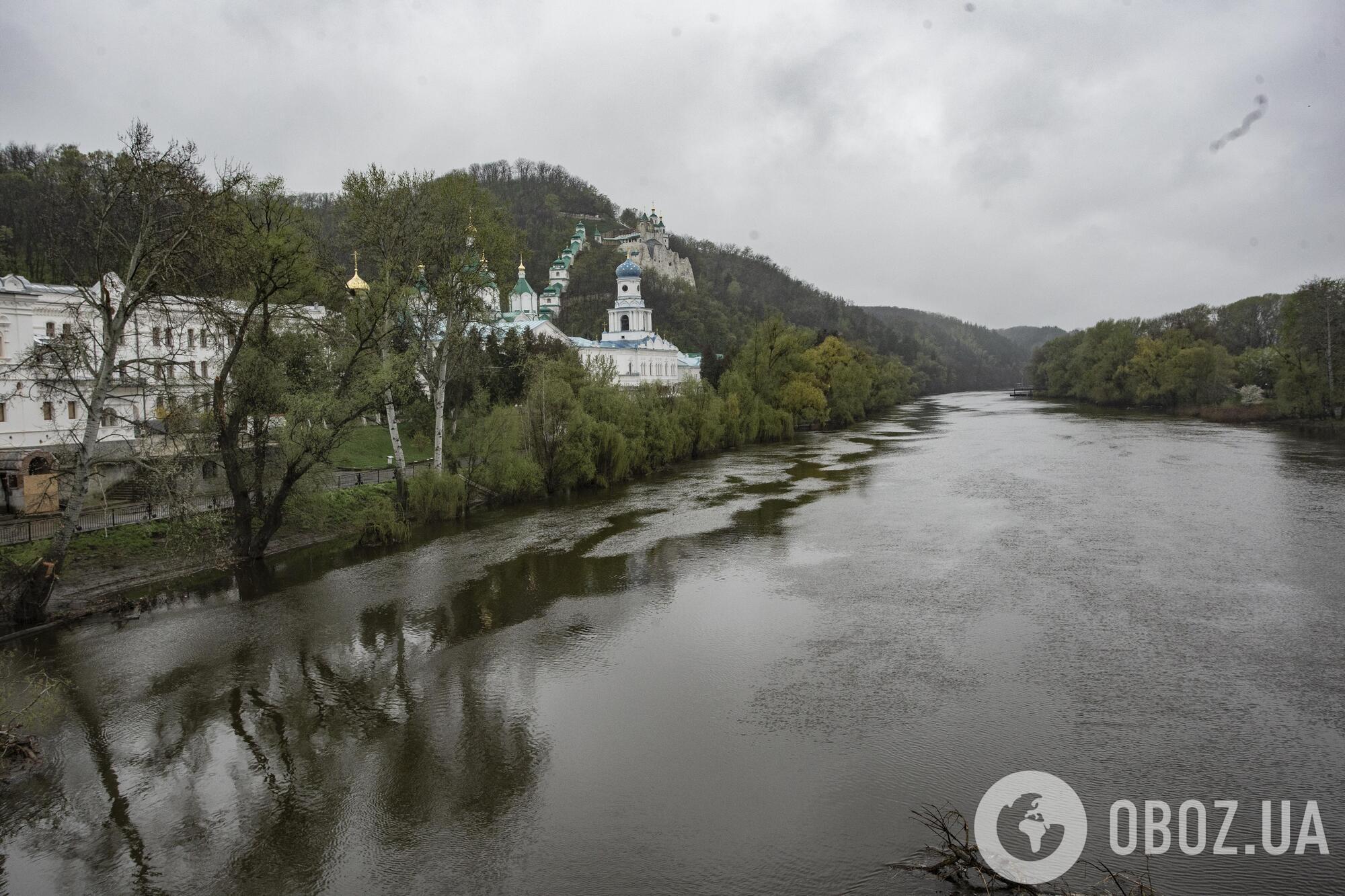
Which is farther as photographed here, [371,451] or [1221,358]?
[1221,358]

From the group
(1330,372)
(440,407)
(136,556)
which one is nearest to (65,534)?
(136,556)

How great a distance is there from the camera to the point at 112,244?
535 inches

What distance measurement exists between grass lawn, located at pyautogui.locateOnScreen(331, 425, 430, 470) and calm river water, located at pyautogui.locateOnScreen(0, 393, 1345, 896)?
34.7ft

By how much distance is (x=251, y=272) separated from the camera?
1617 cm

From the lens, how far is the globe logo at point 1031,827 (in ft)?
23.1

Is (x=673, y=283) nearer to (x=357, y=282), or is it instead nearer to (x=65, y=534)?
(x=357, y=282)

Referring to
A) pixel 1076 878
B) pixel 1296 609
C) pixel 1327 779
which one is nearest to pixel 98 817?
pixel 1076 878

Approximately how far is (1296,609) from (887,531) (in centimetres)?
859

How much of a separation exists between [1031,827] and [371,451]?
28.2 m

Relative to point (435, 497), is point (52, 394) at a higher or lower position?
higher

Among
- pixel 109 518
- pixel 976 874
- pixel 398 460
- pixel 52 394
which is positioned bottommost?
pixel 976 874

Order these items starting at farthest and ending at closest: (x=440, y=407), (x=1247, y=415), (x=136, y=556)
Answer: (x=1247, y=415) < (x=440, y=407) < (x=136, y=556)

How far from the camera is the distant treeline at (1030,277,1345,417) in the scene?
45062 millimetres

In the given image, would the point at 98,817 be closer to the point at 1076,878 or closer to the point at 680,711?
the point at 680,711
